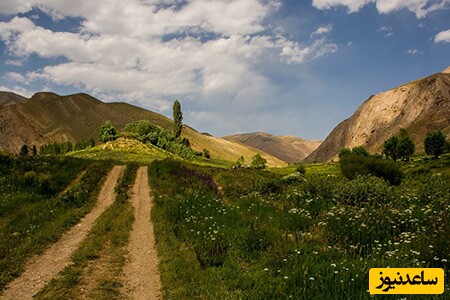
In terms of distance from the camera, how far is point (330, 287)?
7539mm

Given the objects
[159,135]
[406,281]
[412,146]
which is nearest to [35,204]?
[406,281]

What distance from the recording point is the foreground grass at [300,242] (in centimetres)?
815

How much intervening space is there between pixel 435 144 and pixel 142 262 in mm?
132052

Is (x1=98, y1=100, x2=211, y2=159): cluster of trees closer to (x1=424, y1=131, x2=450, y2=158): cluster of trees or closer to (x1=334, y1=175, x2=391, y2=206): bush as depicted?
(x1=424, y1=131, x2=450, y2=158): cluster of trees

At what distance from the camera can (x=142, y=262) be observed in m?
12.3

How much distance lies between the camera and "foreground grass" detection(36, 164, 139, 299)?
31.4 feet

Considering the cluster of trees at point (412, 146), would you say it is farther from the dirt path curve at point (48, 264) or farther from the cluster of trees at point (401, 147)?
the dirt path curve at point (48, 264)

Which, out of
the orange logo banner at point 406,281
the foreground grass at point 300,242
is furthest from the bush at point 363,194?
the orange logo banner at point 406,281

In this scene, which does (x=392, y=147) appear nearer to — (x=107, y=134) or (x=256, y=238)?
(x=107, y=134)

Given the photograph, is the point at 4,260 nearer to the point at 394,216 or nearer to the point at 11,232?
the point at 11,232

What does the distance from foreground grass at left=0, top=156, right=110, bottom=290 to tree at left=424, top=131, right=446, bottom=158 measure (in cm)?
12268

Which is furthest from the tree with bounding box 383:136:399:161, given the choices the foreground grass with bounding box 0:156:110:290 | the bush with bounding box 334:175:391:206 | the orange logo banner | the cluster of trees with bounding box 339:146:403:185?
the orange logo banner

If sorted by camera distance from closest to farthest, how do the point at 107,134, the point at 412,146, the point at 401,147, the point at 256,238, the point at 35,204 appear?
the point at 256,238 < the point at 35,204 < the point at 401,147 < the point at 412,146 < the point at 107,134

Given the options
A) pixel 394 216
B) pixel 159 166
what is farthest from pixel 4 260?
pixel 159 166
